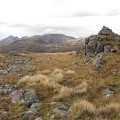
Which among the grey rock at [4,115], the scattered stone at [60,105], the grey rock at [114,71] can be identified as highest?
the grey rock at [114,71]

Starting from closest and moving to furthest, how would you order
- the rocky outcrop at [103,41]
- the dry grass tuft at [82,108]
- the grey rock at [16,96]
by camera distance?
the dry grass tuft at [82,108] → the grey rock at [16,96] → the rocky outcrop at [103,41]

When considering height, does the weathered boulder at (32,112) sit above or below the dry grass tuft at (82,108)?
below

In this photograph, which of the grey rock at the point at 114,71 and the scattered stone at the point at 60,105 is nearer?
the scattered stone at the point at 60,105

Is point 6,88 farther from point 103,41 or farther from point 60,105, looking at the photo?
point 103,41

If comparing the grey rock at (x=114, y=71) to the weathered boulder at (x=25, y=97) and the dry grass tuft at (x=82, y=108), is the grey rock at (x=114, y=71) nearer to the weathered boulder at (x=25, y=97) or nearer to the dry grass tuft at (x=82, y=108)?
the weathered boulder at (x=25, y=97)

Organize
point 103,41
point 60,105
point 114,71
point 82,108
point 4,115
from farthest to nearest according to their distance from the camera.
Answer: point 103,41 → point 114,71 → point 4,115 → point 60,105 → point 82,108

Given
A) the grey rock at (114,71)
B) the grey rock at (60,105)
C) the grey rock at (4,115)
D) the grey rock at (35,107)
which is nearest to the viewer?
the grey rock at (60,105)

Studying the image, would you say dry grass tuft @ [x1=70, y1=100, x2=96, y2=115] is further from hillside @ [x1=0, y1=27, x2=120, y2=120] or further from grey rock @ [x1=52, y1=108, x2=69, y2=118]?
grey rock @ [x1=52, y1=108, x2=69, y2=118]

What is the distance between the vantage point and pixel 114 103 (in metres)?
20.2

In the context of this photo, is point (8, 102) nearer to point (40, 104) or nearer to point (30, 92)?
point (30, 92)

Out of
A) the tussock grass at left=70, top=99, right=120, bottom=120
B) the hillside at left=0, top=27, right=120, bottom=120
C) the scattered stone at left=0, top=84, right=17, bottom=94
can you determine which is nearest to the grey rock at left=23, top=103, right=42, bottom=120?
the hillside at left=0, top=27, right=120, bottom=120

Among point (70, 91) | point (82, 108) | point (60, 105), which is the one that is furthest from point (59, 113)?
point (70, 91)

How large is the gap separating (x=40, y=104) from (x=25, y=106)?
1136 millimetres

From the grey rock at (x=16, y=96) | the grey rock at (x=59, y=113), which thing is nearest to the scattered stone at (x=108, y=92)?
the grey rock at (x=59, y=113)
